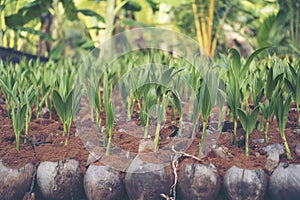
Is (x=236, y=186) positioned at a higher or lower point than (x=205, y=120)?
lower

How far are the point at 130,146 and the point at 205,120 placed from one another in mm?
359

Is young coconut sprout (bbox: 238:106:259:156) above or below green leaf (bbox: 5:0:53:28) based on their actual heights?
below

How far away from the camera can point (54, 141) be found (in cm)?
186

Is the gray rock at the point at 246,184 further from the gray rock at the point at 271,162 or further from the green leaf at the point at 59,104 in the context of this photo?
the green leaf at the point at 59,104

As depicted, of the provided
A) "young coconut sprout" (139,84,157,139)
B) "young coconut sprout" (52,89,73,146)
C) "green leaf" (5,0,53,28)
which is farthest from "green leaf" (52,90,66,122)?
"green leaf" (5,0,53,28)

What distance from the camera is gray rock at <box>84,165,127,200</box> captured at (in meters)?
1.57

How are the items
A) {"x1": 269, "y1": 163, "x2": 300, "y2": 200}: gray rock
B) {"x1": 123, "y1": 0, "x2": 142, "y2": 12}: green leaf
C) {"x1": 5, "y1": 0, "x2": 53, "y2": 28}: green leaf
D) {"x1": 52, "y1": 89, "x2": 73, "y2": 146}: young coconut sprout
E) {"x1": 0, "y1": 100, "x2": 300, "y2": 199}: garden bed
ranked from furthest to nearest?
{"x1": 123, "y1": 0, "x2": 142, "y2": 12}: green leaf, {"x1": 5, "y1": 0, "x2": 53, "y2": 28}: green leaf, {"x1": 52, "y1": 89, "x2": 73, "y2": 146}: young coconut sprout, {"x1": 0, "y1": 100, "x2": 300, "y2": 199}: garden bed, {"x1": 269, "y1": 163, "x2": 300, "y2": 200}: gray rock

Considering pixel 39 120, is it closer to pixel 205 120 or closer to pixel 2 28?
pixel 205 120

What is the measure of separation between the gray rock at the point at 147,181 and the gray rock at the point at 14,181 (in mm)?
423

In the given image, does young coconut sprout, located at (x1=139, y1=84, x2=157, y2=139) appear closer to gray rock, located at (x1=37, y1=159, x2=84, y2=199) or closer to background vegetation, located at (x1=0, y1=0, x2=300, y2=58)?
gray rock, located at (x1=37, y1=159, x2=84, y2=199)

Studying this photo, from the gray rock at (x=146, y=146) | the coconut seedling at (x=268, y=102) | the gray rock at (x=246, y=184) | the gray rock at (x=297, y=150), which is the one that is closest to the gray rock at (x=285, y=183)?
the gray rock at (x=246, y=184)

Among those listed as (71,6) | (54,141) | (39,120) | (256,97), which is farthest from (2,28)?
(256,97)

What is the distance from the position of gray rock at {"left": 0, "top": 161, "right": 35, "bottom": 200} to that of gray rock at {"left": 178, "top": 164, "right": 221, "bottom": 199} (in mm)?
638

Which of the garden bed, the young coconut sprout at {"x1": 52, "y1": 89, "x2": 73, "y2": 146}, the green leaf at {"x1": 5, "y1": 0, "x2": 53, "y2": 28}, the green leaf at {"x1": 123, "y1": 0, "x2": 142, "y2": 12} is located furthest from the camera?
the green leaf at {"x1": 123, "y1": 0, "x2": 142, "y2": 12}
